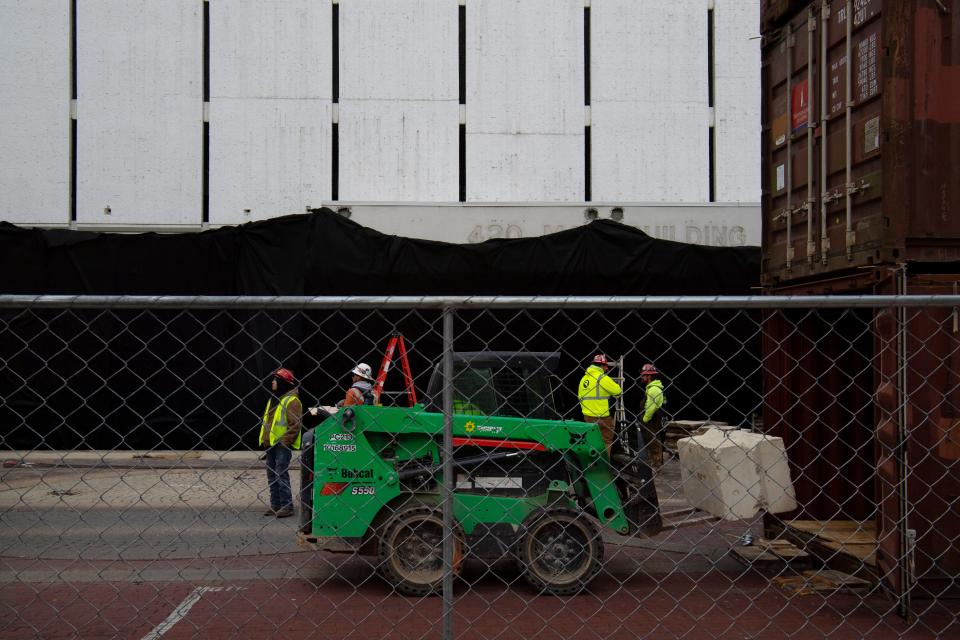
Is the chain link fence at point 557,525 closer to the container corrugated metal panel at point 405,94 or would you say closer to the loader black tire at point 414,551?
the loader black tire at point 414,551

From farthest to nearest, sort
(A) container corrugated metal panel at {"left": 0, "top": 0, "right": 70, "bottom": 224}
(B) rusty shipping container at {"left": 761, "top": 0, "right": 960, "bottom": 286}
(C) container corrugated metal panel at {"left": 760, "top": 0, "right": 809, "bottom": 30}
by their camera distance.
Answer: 1. (A) container corrugated metal panel at {"left": 0, "top": 0, "right": 70, "bottom": 224}
2. (C) container corrugated metal panel at {"left": 760, "top": 0, "right": 809, "bottom": 30}
3. (B) rusty shipping container at {"left": 761, "top": 0, "right": 960, "bottom": 286}

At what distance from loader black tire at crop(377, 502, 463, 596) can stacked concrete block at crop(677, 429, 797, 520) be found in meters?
1.94

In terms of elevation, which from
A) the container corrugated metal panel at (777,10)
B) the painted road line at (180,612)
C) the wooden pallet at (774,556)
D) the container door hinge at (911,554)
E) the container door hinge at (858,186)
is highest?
the container corrugated metal panel at (777,10)

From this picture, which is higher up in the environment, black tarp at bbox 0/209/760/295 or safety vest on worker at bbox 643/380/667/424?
black tarp at bbox 0/209/760/295

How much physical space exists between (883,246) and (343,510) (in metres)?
4.62

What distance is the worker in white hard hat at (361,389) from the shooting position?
8945 millimetres

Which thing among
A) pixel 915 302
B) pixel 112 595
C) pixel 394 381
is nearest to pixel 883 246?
pixel 915 302

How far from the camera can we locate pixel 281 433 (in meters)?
9.55

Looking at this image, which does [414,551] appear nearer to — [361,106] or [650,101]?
[361,106]

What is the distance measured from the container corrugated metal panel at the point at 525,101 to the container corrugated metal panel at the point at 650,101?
0.48 m

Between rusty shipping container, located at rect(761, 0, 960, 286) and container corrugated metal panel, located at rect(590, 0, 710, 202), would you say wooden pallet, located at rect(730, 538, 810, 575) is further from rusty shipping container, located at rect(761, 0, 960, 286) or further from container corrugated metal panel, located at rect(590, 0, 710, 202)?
container corrugated metal panel, located at rect(590, 0, 710, 202)

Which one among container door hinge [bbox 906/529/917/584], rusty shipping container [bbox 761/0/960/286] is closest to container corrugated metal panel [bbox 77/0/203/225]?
rusty shipping container [bbox 761/0/960/286]

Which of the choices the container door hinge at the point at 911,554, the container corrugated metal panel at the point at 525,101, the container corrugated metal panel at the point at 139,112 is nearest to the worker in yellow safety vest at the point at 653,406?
the container corrugated metal panel at the point at 525,101

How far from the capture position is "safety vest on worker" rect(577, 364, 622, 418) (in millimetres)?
12602
